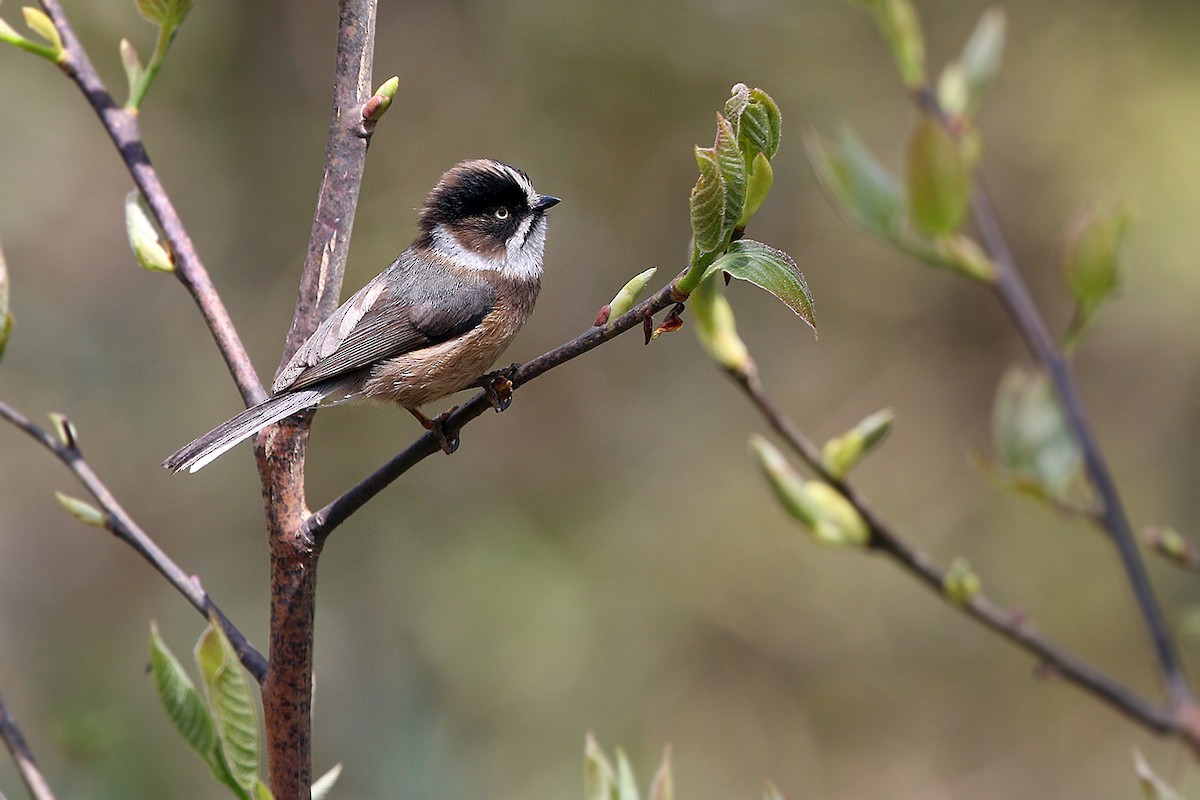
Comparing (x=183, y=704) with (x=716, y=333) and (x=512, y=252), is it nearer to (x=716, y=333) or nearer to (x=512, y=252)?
(x=716, y=333)

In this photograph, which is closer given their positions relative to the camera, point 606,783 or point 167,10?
point 606,783

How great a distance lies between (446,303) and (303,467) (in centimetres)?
191

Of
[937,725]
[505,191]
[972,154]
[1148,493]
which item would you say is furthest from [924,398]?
[972,154]

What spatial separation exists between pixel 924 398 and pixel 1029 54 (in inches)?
81.1

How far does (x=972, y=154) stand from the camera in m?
2.18

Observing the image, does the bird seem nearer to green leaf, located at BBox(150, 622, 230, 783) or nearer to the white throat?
the white throat

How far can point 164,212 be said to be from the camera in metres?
1.95

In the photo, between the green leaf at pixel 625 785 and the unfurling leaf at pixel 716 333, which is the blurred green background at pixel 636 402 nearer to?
the green leaf at pixel 625 785

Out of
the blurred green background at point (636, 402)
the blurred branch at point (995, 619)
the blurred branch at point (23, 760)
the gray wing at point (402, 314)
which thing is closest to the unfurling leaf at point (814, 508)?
the blurred branch at point (995, 619)

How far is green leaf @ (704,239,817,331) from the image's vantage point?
1.45 meters

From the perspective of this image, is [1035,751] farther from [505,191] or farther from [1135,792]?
[505,191]

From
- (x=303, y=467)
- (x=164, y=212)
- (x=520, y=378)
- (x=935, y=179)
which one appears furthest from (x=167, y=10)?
(x=935, y=179)

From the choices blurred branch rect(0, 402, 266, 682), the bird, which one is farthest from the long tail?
blurred branch rect(0, 402, 266, 682)

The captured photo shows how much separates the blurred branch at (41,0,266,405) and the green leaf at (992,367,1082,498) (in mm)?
1359
